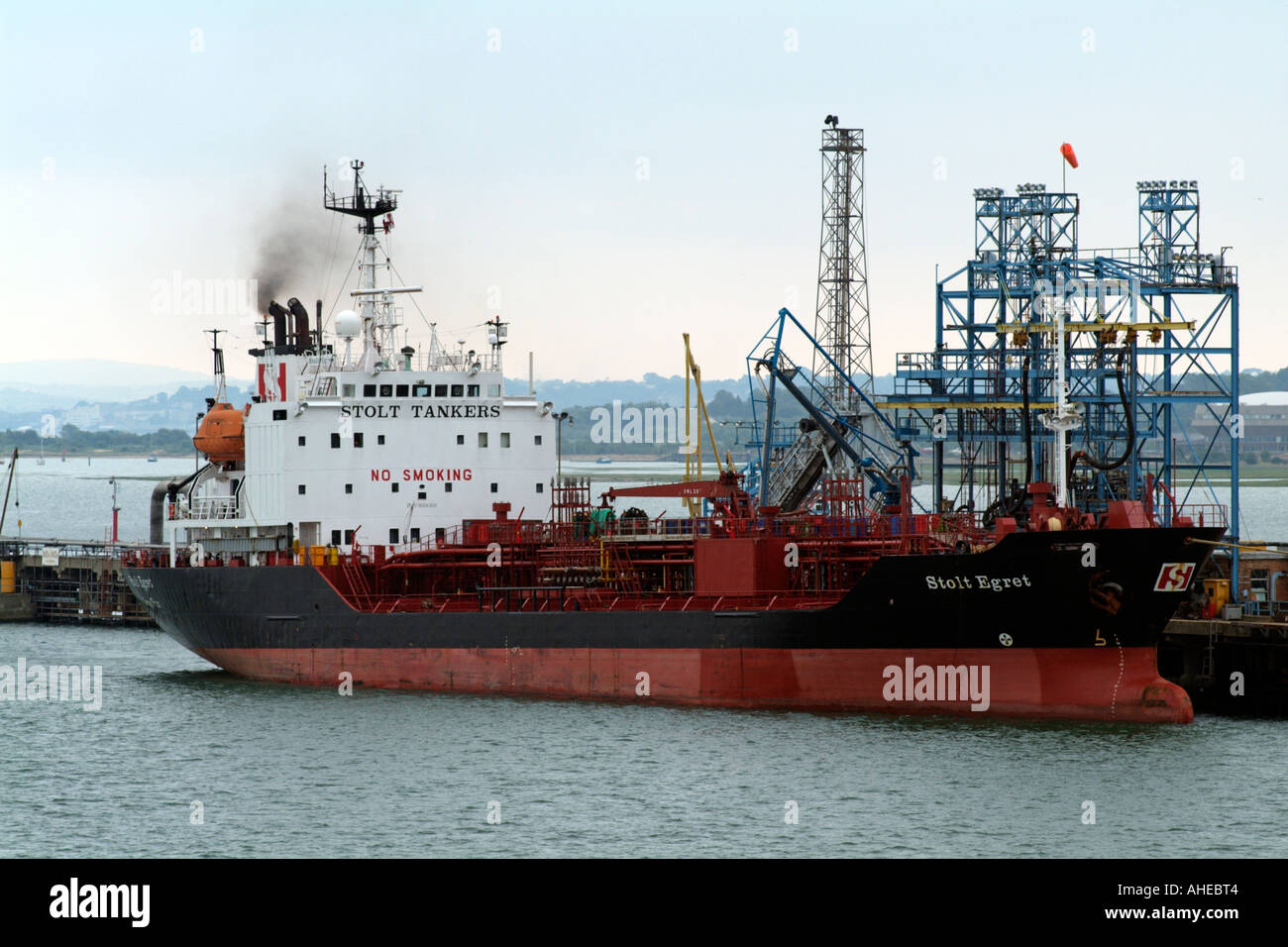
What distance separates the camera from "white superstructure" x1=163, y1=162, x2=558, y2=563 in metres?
38.2

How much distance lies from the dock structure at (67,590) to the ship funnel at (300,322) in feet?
54.1

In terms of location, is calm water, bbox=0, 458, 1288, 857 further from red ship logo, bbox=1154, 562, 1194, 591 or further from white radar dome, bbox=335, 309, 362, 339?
white radar dome, bbox=335, 309, 362, 339

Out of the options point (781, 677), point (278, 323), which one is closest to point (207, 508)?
point (278, 323)

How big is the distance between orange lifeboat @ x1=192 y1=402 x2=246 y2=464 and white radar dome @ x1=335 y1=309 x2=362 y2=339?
4255mm

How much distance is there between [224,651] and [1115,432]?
80.2ft

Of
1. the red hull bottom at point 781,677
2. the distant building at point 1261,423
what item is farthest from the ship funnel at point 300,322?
the distant building at point 1261,423

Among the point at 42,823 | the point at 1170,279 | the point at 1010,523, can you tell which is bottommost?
the point at 42,823

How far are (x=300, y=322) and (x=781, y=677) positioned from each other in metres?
17.7

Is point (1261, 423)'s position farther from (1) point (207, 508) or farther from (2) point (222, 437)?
(1) point (207, 508)

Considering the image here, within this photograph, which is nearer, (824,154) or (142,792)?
(142,792)
